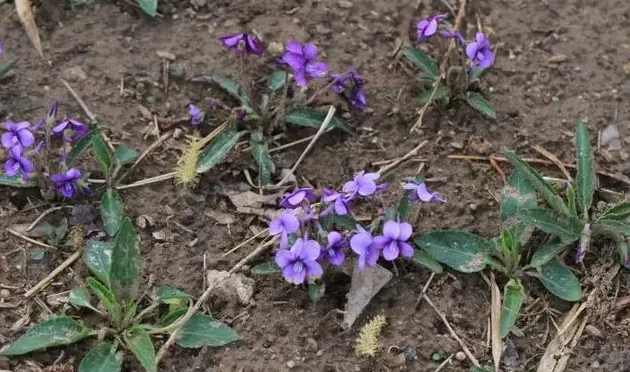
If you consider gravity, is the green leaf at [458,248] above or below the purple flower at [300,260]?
below

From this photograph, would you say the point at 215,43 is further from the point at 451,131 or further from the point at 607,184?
the point at 607,184

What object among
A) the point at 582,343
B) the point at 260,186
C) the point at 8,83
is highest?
the point at 8,83

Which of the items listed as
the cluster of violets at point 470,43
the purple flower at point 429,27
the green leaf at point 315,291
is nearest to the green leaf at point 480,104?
the cluster of violets at point 470,43

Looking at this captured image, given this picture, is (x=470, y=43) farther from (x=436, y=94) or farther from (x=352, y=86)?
(x=352, y=86)

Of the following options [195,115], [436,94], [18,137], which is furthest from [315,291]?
[18,137]

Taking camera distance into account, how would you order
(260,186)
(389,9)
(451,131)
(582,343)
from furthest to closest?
1. (389,9)
2. (451,131)
3. (260,186)
4. (582,343)

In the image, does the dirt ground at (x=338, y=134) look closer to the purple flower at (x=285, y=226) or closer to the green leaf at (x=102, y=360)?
the green leaf at (x=102, y=360)

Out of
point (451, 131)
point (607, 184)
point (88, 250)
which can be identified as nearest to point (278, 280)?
point (88, 250)
